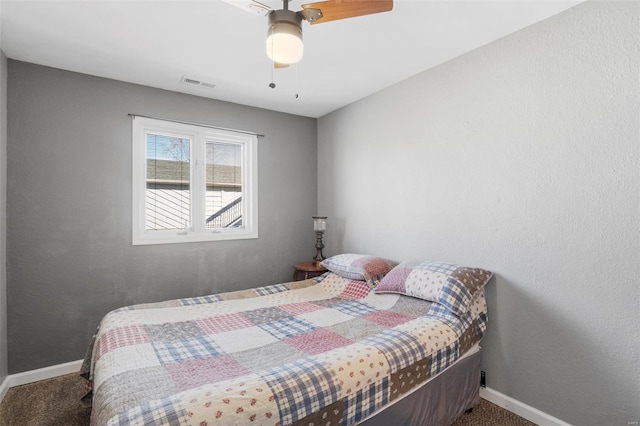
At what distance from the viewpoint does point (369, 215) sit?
10.8 feet

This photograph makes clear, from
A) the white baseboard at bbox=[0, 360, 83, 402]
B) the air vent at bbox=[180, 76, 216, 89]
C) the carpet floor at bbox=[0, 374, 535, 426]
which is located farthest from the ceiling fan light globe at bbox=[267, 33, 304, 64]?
the white baseboard at bbox=[0, 360, 83, 402]

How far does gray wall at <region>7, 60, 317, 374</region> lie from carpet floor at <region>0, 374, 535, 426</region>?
0.86 feet

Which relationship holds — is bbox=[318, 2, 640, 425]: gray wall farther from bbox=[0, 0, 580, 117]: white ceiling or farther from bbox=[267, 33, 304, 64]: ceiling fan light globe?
bbox=[267, 33, 304, 64]: ceiling fan light globe

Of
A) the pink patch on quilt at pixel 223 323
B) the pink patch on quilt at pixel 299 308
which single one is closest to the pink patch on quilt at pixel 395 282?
the pink patch on quilt at pixel 299 308

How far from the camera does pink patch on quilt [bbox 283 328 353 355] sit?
1706 millimetres

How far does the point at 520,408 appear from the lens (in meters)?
2.08

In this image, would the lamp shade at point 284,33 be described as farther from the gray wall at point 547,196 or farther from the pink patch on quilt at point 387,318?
the pink patch on quilt at point 387,318

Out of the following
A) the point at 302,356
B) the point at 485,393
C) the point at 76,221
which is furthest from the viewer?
the point at 76,221

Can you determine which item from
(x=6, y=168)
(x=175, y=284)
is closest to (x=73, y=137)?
(x=6, y=168)

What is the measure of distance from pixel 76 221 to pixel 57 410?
55.3 inches

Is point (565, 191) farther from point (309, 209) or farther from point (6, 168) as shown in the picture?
point (6, 168)

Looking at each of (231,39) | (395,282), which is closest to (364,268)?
(395,282)

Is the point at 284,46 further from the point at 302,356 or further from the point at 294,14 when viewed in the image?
the point at 302,356

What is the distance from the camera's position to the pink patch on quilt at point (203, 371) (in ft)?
4.50
